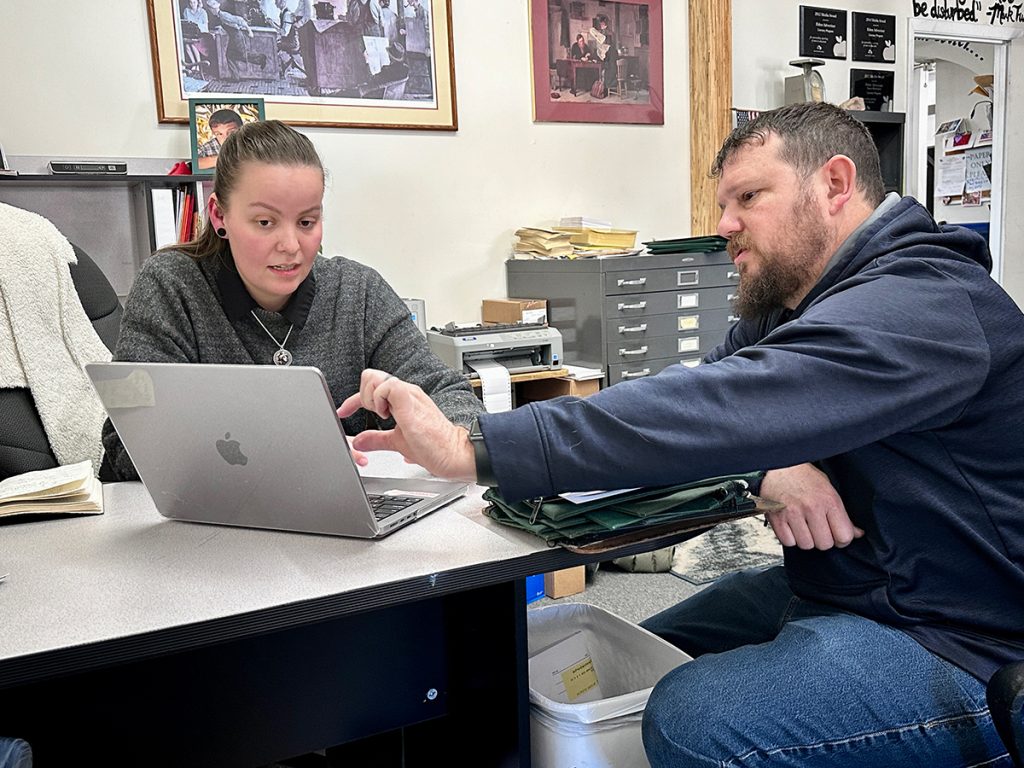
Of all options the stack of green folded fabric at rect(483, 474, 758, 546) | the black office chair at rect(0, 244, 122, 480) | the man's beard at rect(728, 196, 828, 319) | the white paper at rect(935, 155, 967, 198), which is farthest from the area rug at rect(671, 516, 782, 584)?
the white paper at rect(935, 155, 967, 198)

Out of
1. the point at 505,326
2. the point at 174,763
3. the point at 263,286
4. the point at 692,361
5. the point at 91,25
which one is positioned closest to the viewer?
the point at 174,763

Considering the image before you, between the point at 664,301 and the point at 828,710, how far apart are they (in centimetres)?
256

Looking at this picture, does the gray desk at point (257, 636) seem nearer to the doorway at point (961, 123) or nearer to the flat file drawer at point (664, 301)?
the flat file drawer at point (664, 301)

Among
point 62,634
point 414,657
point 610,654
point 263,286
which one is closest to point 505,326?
point 263,286

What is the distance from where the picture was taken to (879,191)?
1.38m

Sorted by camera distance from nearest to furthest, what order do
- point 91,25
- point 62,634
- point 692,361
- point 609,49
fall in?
point 62,634
point 91,25
point 692,361
point 609,49

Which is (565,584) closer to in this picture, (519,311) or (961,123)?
(519,311)

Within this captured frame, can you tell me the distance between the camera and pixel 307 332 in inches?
68.7

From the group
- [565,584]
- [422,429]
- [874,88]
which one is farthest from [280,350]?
[874,88]

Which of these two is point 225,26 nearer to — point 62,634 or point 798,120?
point 798,120

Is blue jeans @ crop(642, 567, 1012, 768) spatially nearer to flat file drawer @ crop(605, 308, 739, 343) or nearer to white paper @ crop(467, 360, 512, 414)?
white paper @ crop(467, 360, 512, 414)

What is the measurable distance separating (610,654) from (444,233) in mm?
2471

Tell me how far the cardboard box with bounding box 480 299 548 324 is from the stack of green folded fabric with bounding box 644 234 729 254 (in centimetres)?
49

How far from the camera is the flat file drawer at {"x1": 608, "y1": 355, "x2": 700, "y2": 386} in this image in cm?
343
